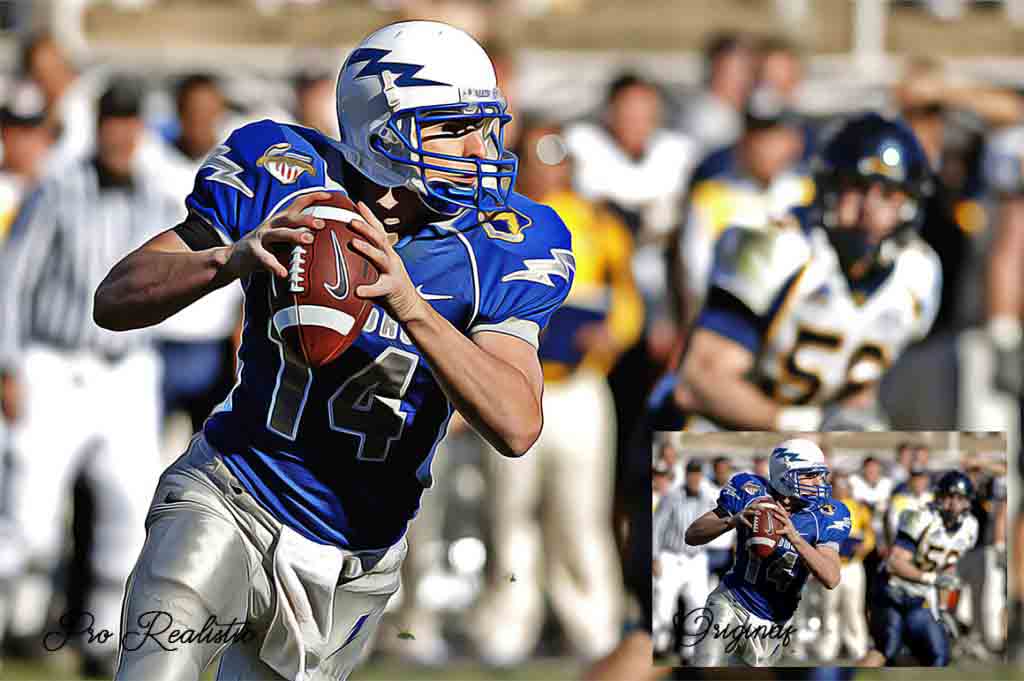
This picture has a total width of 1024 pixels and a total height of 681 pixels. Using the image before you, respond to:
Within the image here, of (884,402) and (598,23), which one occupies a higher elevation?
(598,23)

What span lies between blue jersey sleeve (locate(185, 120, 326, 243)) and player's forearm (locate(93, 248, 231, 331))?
0.11m

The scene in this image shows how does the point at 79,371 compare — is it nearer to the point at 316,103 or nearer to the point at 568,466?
the point at 316,103

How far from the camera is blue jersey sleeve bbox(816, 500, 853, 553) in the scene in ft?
12.7

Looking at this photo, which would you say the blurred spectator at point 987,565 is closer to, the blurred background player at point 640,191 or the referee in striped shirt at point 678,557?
the referee in striped shirt at point 678,557

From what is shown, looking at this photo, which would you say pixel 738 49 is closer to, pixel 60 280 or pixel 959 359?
pixel 959 359

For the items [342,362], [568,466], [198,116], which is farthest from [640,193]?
[342,362]

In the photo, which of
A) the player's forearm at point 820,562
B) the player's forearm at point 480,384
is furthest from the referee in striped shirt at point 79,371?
the player's forearm at point 480,384

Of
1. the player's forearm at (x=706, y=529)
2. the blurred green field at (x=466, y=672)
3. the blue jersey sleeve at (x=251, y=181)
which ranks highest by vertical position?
the blue jersey sleeve at (x=251, y=181)

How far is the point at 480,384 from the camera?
9.44 ft

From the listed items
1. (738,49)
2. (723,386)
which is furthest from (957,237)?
(723,386)

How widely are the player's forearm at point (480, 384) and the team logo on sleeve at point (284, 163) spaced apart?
39 cm

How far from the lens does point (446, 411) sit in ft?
10.7

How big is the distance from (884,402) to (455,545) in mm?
1514

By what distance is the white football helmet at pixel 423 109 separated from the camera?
313 cm
